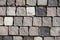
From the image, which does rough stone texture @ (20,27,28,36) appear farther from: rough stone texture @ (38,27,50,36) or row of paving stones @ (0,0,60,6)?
row of paving stones @ (0,0,60,6)

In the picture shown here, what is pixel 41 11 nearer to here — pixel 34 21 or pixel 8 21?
pixel 34 21

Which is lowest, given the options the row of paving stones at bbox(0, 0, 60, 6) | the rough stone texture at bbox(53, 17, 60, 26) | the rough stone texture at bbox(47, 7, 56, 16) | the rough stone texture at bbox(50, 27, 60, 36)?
the rough stone texture at bbox(50, 27, 60, 36)

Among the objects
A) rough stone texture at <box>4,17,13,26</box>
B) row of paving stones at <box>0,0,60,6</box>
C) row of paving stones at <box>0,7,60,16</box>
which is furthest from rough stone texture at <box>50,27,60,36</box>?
rough stone texture at <box>4,17,13,26</box>

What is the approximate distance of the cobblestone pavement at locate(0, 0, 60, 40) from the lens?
1666 millimetres

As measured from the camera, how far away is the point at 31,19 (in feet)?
5.49

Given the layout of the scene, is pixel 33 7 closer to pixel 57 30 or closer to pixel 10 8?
pixel 10 8

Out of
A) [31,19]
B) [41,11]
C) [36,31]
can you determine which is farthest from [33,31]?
[41,11]

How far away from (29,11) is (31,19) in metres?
0.10

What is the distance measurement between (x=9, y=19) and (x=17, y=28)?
145 mm

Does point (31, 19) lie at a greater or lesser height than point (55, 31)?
greater

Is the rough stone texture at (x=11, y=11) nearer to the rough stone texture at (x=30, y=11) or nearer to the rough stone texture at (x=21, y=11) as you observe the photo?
the rough stone texture at (x=21, y=11)

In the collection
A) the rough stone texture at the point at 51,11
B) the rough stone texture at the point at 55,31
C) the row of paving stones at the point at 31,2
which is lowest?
the rough stone texture at the point at 55,31

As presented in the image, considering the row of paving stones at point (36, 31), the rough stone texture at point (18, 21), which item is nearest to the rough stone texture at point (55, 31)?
the row of paving stones at point (36, 31)

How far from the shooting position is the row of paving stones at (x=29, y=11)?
166 cm
